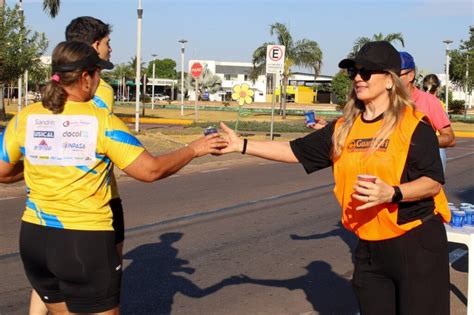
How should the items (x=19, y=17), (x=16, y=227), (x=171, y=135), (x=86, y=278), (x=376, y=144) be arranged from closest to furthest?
1. (x=86, y=278)
2. (x=376, y=144)
3. (x=16, y=227)
4. (x=19, y=17)
5. (x=171, y=135)

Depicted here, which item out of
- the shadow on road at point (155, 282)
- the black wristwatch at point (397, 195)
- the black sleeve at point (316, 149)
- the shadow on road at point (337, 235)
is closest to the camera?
the black wristwatch at point (397, 195)

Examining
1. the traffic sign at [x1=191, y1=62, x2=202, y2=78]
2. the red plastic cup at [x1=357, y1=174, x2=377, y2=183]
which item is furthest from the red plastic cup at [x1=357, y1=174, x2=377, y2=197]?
the traffic sign at [x1=191, y1=62, x2=202, y2=78]

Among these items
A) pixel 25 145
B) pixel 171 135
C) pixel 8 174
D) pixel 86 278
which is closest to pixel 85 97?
pixel 25 145

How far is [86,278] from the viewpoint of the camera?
122 inches

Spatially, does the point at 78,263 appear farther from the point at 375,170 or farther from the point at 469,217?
the point at 469,217

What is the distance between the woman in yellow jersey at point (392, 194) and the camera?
3.28 metres

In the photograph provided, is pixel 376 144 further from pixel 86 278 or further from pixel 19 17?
pixel 19 17

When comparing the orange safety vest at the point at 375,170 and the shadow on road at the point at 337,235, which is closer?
the orange safety vest at the point at 375,170

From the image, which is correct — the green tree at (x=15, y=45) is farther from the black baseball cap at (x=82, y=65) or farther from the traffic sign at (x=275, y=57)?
the black baseball cap at (x=82, y=65)

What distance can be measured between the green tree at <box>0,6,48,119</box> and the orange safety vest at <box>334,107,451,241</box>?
22601 mm

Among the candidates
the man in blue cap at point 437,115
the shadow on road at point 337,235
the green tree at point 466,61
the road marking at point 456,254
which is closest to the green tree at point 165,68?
the green tree at point 466,61

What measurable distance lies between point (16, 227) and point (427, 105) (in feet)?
17.9

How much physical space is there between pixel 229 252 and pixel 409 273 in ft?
14.2

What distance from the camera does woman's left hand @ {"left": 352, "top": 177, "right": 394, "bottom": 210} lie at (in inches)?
Answer: 120
